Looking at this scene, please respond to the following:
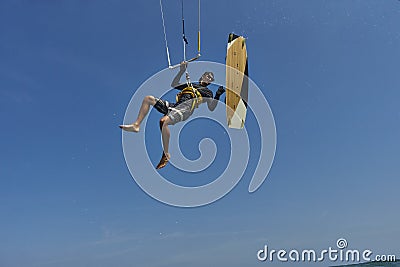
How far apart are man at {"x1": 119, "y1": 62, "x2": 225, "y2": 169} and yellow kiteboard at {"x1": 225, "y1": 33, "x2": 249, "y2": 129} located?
0.98 ft

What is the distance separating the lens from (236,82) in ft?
35.9

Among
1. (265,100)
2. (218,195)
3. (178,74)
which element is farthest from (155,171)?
(265,100)

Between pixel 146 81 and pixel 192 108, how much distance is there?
124cm

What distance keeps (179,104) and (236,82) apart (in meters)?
1.65

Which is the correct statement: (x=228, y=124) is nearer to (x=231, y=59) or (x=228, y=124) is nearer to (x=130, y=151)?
(x=231, y=59)

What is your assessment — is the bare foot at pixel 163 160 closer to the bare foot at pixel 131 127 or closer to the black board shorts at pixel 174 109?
the black board shorts at pixel 174 109

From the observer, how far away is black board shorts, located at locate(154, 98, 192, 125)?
9.97 metres

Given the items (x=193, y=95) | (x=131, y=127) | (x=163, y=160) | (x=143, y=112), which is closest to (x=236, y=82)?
(x=193, y=95)

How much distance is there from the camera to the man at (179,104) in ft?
32.3

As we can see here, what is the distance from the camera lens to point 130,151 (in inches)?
377

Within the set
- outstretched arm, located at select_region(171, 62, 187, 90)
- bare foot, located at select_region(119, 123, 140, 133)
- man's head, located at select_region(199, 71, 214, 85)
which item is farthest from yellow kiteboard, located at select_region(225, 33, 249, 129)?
bare foot, located at select_region(119, 123, 140, 133)

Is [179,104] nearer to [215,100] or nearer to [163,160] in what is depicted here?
[215,100]

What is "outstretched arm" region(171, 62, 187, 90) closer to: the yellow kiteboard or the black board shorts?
the black board shorts

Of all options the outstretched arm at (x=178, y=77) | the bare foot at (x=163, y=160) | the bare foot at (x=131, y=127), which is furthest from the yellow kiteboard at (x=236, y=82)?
the bare foot at (x=131, y=127)
